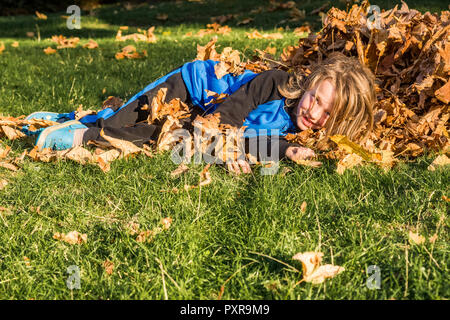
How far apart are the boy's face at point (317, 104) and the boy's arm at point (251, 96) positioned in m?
0.23

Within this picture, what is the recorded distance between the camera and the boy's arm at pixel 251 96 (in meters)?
3.30

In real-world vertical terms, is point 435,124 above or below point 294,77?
below

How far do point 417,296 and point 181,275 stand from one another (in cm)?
93

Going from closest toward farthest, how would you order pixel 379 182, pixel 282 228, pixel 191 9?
1. pixel 282 228
2. pixel 379 182
3. pixel 191 9

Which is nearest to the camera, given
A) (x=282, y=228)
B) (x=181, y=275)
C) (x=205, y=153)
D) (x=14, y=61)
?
(x=181, y=275)

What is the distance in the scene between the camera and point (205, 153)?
3.14 meters

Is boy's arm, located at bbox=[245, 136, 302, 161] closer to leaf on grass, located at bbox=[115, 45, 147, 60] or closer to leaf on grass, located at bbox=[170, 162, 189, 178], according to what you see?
leaf on grass, located at bbox=[170, 162, 189, 178]

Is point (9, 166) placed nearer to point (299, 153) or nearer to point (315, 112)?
point (299, 153)

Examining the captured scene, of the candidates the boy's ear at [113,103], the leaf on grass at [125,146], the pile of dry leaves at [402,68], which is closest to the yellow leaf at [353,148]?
the pile of dry leaves at [402,68]

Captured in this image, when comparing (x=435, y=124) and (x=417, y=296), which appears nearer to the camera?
(x=417, y=296)

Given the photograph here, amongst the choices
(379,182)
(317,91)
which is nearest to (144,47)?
(317,91)

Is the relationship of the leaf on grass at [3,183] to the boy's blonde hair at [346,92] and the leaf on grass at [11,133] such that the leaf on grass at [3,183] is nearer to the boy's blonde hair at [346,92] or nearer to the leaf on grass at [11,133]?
the leaf on grass at [11,133]
